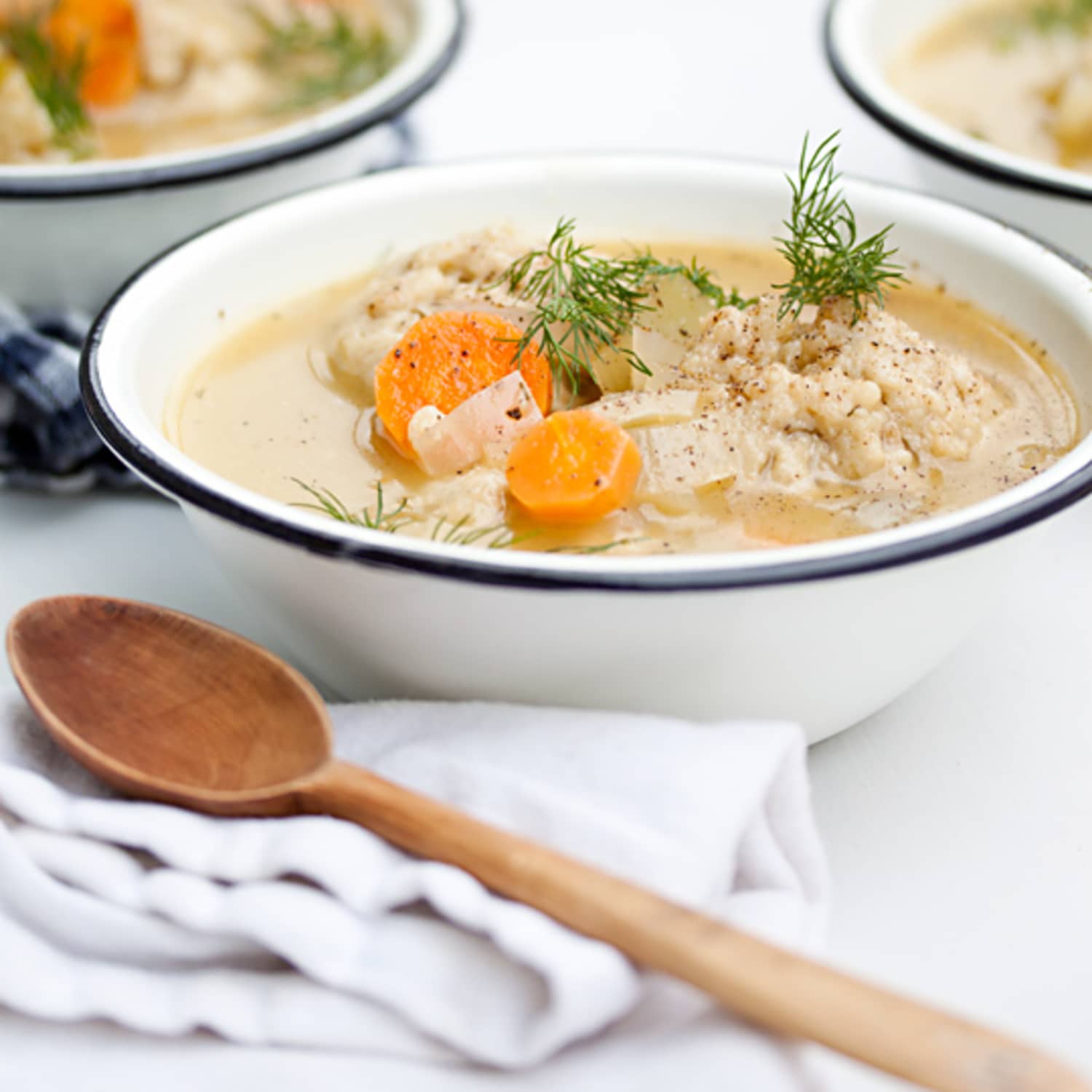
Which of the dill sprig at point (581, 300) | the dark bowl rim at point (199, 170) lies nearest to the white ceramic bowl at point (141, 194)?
the dark bowl rim at point (199, 170)

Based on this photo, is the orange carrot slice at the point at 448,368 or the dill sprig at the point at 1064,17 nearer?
the orange carrot slice at the point at 448,368

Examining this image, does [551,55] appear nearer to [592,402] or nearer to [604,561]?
[592,402]

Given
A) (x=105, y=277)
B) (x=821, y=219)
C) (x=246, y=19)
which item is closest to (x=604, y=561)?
(x=821, y=219)

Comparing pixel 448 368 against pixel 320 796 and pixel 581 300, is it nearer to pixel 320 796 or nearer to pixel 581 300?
pixel 581 300

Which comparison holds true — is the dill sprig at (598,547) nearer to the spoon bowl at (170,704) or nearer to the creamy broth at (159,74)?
the spoon bowl at (170,704)

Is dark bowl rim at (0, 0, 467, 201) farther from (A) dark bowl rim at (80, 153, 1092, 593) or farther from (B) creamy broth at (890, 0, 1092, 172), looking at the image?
(B) creamy broth at (890, 0, 1092, 172)

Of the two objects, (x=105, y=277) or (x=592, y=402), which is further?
(x=105, y=277)

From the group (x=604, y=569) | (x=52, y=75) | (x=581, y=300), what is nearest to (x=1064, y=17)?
(x=581, y=300)
